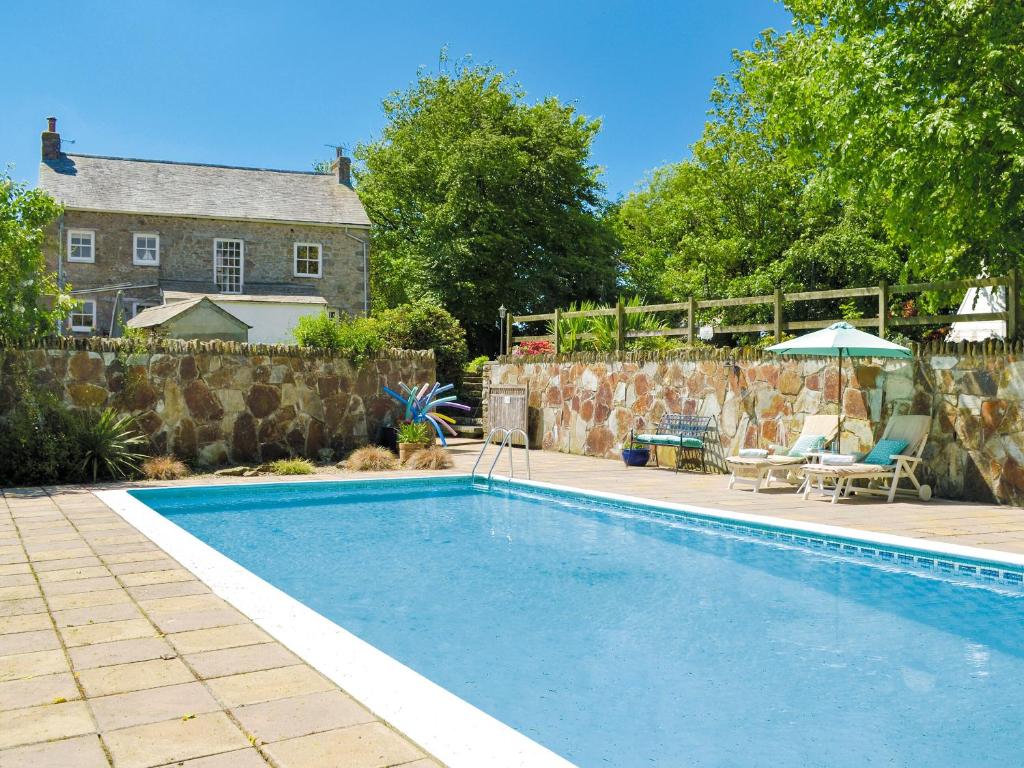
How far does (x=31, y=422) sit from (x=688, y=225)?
857 inches

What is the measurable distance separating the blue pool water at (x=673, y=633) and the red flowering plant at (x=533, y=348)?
26.0ft

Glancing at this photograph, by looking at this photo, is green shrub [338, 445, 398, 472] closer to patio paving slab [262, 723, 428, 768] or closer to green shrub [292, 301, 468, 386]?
green shrub [292, 301, 468, 386]

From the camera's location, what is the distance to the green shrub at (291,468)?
12141 millimetres

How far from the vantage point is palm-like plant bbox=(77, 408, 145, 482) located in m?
10.9

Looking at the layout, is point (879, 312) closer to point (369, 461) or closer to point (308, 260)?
point (369, 461)

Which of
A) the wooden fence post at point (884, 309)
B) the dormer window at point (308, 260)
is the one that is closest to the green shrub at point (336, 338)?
the wooden fence post at point (884, 309)

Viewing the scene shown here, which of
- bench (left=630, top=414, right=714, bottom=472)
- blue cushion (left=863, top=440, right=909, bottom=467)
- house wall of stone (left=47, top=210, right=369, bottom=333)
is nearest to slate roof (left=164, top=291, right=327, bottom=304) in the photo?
house wall of stone (left=47, top=210, right=369, bottom=333)

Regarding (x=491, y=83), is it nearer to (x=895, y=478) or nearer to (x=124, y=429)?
(x=124, y=429)

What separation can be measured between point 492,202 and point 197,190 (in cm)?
1036

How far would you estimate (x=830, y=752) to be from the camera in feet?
11.8

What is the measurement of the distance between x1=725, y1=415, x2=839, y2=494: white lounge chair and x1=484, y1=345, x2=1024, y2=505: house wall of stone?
244 millimetres

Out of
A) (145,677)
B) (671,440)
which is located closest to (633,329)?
(671,440)

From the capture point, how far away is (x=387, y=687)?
345 centimetres

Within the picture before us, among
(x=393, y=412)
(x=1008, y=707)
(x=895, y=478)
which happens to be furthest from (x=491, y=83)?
(x=1008, y=707)
